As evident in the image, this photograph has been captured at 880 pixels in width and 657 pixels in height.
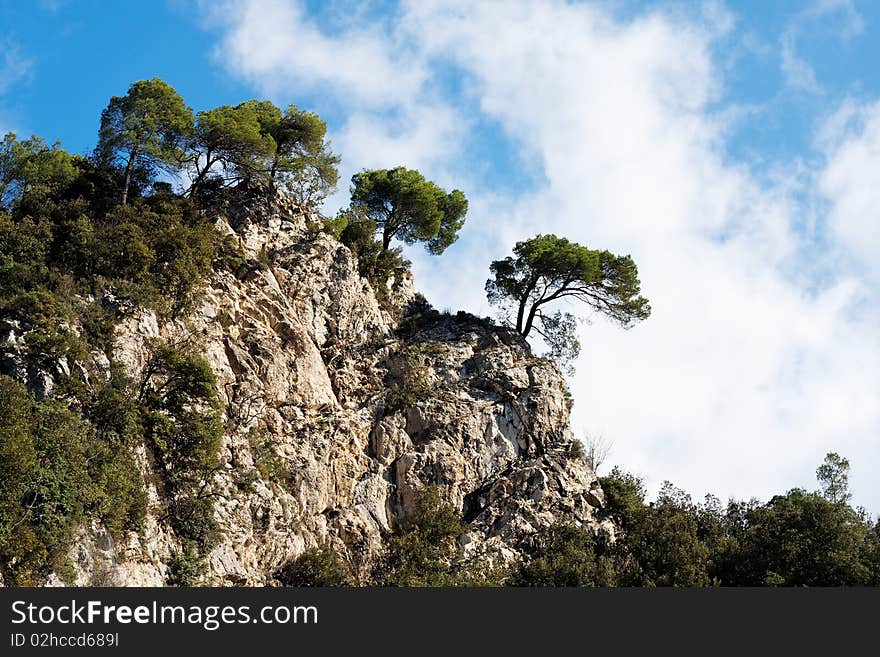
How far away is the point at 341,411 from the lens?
113ft

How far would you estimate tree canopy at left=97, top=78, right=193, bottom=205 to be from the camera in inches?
1459

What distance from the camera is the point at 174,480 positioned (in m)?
26.5

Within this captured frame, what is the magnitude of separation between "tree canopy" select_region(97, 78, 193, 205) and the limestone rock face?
4.11 metres

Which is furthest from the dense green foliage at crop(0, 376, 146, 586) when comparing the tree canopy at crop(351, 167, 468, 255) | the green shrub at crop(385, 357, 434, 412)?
the tree canopy at crop(351, 167, 468, 255)

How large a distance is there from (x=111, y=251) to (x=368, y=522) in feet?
48.7

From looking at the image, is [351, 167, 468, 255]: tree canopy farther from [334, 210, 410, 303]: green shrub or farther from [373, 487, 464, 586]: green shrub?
[373, 487, 464, 586]: green shrub

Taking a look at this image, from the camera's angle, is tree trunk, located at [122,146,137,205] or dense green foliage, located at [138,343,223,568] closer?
dense green foliage, located at [138,343,223,568]

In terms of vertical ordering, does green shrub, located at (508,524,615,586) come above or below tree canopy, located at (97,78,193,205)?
below

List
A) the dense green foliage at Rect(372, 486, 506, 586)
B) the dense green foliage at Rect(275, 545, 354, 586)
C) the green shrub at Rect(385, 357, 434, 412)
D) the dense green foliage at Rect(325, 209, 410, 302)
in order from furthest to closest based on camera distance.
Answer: the dense green foliage at Rect(325, 209, 410, 302), the green shrub at Rect(385, 357, 434, 412), the dense green foliage at Rect(372, 486, 506, 586), the dense green foliage at Rect(275, 545, 354, 586)

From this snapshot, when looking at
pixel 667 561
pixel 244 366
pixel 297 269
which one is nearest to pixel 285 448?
pixel 244 366

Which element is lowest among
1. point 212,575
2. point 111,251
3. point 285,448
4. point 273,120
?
point 212,575

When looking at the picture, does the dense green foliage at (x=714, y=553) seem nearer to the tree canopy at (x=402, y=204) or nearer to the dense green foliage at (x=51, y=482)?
the dense green foliage at (x=51, y=482)

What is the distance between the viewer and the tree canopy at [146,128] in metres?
37.1

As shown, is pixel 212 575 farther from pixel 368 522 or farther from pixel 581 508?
pixel 581 508
